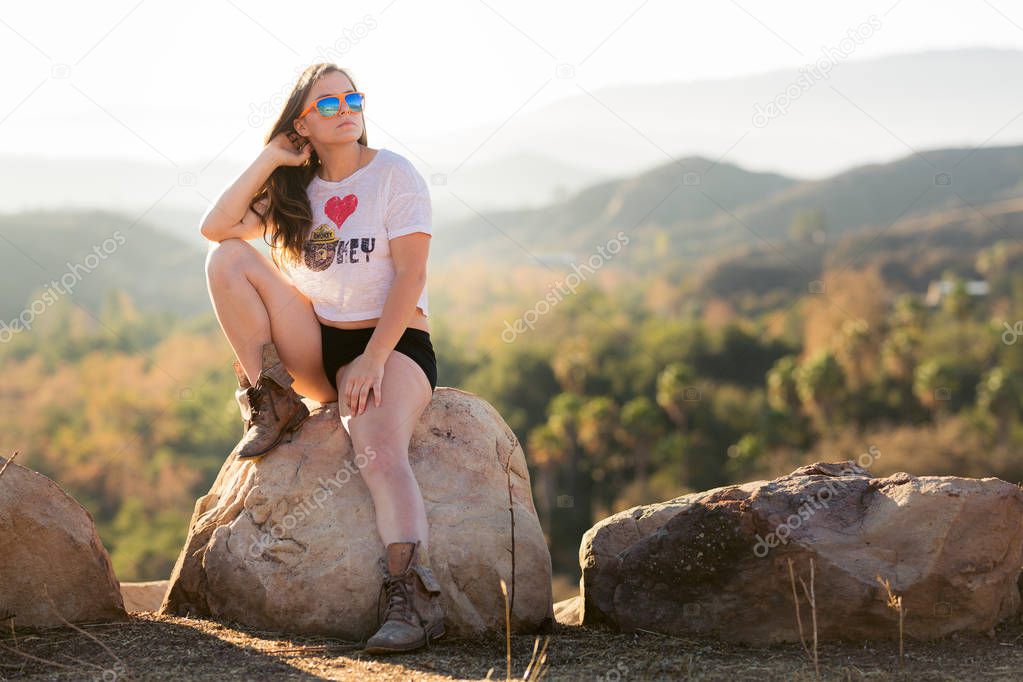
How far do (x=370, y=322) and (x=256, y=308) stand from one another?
1.69 ft

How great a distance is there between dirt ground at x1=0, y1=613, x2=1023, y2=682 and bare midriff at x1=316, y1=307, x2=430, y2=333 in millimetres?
1355

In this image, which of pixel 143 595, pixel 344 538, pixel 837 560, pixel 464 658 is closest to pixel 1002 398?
pixel 143 595

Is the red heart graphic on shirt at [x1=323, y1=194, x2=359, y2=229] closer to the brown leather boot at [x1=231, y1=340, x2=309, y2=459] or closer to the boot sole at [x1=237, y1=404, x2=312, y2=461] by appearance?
the brown leather boot at [x1=231, y1=340, x2=309, y2=459]

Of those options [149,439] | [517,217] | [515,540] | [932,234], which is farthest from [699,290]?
[515,540]

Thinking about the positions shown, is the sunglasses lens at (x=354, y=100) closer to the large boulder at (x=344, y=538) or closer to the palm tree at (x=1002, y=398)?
the large boulder at (x=344, y=538)

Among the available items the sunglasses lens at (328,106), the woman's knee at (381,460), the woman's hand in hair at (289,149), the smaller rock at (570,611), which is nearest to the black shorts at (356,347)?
the woman's knee at (381,460)

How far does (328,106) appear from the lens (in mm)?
4945

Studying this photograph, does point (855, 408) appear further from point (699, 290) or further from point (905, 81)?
point (905, 81)

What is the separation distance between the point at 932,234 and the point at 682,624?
83382 mm

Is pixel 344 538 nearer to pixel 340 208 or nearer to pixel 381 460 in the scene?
pixel 381 460

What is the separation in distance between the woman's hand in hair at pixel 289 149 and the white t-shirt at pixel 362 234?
0.21m

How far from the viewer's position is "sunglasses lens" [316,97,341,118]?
494 cm

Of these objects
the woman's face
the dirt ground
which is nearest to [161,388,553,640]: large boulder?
the dirt ground

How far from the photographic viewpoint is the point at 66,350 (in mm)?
82125
